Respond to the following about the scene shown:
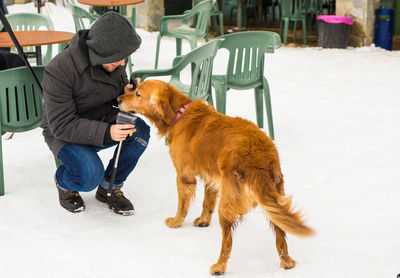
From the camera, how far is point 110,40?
2898 millimetres

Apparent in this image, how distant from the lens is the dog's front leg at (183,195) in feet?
9.63

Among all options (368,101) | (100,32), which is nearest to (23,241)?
(100,32)

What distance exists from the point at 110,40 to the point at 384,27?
6.54 metres

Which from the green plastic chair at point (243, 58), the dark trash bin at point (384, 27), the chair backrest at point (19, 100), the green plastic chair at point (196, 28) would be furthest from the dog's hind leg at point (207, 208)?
the dark trash bin at point (384, 27)

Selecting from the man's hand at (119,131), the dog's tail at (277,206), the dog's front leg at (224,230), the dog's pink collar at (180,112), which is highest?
the dog's pink collar at (180,112)

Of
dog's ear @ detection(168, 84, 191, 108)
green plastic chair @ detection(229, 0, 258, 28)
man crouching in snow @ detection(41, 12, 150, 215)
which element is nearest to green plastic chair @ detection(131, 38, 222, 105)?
man crouching in snow @ detection(41, 12, 150, 215)

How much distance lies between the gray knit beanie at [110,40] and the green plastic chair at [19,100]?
2.27ft

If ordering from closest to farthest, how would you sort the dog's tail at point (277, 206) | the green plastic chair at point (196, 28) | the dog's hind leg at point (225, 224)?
the dog's tail at point (277, 206) < the dog's hind leg at point (225, 224) < the green plastic chair at point (196, 28)

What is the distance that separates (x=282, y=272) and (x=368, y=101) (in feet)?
11.6

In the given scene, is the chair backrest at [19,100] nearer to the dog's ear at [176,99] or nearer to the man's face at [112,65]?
the man's face at [112,65]

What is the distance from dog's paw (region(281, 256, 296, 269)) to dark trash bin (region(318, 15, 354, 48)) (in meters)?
6.45

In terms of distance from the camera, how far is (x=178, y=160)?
291 cm

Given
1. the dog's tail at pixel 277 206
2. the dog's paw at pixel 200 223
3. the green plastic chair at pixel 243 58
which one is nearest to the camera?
the dog's tail at pixel 277 206

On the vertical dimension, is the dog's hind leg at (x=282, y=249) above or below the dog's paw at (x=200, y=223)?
above
